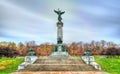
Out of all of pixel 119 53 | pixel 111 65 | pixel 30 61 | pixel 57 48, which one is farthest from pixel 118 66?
pixel 119 53

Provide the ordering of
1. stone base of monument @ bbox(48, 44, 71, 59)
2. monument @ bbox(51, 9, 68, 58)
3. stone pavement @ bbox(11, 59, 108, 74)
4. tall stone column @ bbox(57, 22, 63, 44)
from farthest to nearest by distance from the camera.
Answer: tall stone column @ bbox(57, 22, 63, 44)
monument @ bbox(51, 9, 68, 58)
stone base of monument @ bbox(48, 44, 71, 59)
stone pavement @ bbox(11, 59, 108, 74)

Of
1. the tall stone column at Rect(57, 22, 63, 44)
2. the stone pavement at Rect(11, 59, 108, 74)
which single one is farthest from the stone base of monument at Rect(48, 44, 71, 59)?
the stone pavement at Rect(11, 59, 108, 74)

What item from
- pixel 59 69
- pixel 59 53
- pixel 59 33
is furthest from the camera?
pixel 59 33

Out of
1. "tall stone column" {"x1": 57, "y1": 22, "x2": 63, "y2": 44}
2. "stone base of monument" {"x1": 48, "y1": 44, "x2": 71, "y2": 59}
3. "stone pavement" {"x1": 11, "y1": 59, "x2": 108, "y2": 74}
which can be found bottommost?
"stone pavement" {"x1": 11, "y1": 59, "x2": 108, "y2": 74}

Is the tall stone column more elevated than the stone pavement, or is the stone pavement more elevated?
the tall stone column

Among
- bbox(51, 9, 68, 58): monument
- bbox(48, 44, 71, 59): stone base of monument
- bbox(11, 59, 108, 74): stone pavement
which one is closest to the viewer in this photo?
bbox(11, 59, 108, 74): stone pavement

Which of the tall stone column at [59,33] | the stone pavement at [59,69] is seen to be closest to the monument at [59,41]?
the tall stone column at [59,33]

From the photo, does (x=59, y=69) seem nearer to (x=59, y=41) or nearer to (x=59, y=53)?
(x=59, y=53)

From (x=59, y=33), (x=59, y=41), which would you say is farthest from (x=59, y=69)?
(x=59, y=33)

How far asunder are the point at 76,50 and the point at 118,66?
216 feet

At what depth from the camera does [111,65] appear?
194ft

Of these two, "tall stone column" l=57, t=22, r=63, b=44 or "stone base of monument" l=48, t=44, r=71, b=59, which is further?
"tall stone column" l=57, t=22, r=63, b=44

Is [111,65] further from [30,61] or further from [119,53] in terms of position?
[119,53]

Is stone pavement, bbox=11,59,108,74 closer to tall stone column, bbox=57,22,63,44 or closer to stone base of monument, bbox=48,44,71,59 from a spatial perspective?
stone base of monument, bbox=48,44,71,59
